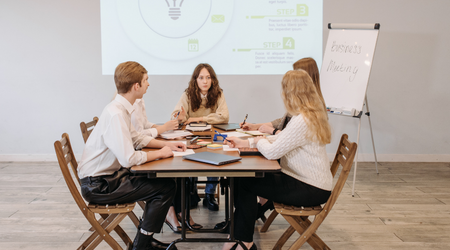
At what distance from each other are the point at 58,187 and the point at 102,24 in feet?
6.62

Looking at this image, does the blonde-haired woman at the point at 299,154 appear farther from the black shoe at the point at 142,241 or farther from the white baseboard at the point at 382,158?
the white baseboard at the point at 382,158

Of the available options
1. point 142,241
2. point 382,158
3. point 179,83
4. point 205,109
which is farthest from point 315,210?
point 382,158

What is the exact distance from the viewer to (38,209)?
292cm

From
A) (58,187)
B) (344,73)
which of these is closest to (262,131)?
(344,73)

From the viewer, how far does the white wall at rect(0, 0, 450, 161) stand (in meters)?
4.27

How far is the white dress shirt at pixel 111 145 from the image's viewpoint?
1.82 metres

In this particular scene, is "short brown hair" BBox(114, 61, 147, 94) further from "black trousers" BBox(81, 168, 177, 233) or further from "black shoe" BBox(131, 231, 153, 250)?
"black shoe" BBox(131, 231, 153, 250)

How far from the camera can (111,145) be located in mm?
1864

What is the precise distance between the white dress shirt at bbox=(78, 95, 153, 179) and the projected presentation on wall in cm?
238

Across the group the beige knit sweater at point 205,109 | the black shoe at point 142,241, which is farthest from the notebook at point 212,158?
the beige knit sweater at point 205,109

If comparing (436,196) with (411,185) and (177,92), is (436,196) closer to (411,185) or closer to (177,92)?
(411,185)

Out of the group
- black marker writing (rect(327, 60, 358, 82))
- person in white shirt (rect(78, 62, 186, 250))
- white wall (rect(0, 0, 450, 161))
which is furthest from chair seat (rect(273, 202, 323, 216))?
white wall (rect(0, 0, 450, 161))

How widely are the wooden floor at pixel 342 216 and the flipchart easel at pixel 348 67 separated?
56 cm

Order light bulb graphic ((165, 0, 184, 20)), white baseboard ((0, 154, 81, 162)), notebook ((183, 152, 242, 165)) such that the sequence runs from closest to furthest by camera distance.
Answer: notebook ((183, 152, 242, 165)) < light bulb graphic ((165, 0, 184, 20)) < white baseboard ((0, 154, 81, 162))
